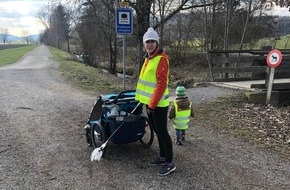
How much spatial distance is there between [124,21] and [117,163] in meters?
5.63

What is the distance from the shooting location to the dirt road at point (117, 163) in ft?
14.5

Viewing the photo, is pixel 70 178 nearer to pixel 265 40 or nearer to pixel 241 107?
pixel 241 107

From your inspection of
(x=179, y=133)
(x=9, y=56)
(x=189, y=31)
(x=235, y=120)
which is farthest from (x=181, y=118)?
(x=9, y=56)

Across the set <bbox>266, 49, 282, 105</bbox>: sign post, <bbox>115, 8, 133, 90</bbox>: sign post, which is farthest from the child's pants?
<bbox>115, 8, 133, 90</bbox>: sign post

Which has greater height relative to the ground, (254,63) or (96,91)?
(254,63)

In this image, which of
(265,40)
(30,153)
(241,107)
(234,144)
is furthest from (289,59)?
(265,40)

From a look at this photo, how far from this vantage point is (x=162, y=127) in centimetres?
473

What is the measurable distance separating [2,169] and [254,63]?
9873 mm

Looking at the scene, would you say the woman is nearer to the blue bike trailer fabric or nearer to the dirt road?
the dirt road

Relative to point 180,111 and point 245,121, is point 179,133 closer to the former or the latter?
point 180,111

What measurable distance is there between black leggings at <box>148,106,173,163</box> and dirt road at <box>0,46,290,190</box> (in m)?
0.30

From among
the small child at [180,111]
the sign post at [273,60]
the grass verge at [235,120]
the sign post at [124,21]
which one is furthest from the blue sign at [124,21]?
the small child at [180,111]

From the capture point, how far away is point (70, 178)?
453cm

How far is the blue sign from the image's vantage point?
954 centimetres
